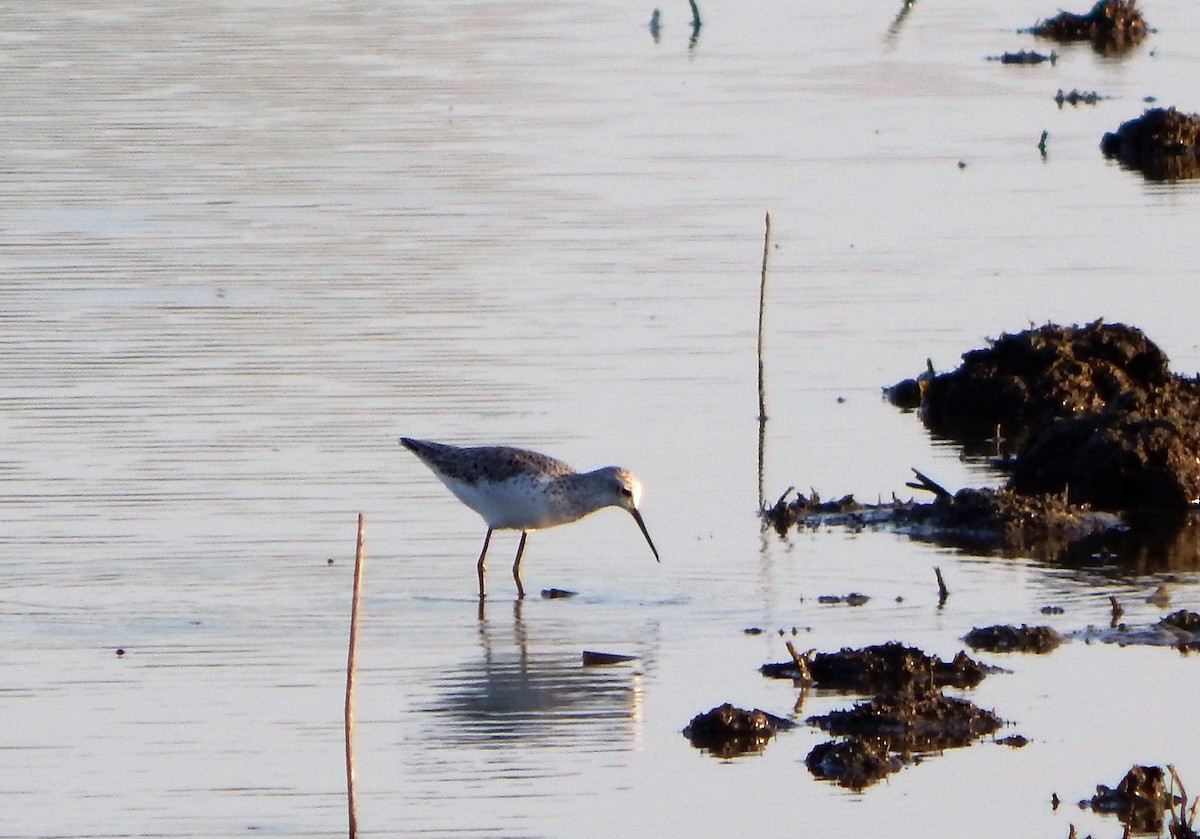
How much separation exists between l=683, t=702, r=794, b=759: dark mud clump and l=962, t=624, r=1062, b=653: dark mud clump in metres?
1.54

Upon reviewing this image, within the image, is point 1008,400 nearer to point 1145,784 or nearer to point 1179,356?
point 1179,356

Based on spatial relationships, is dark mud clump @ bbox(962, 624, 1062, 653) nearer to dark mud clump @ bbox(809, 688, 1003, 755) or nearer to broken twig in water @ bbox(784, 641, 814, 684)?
broken twig in water @ bbox(784, 641, 814, 684)

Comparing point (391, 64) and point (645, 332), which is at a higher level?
point (391, 64)

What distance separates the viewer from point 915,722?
10.2 meters

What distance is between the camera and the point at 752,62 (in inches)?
1523

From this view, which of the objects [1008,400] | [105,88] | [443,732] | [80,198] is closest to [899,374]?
[1008,400]

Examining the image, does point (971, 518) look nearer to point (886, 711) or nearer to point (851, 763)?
point (886, 711)

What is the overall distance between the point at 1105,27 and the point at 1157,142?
42.1 feet

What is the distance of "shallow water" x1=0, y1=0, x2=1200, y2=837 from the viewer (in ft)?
32.8

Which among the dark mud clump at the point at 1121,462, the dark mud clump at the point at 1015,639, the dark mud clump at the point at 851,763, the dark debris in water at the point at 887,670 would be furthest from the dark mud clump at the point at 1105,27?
the dark mud clump at the point at 851,763

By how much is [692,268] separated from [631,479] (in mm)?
9035

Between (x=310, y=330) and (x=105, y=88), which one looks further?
(x=105, y=88)

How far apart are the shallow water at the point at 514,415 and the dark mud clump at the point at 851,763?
10 centimetres

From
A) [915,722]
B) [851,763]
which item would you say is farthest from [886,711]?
[851,763]
